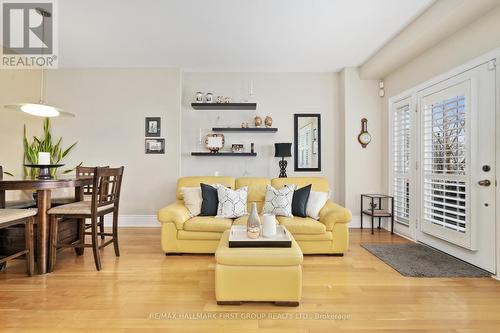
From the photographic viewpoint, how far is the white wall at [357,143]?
471 centimetres

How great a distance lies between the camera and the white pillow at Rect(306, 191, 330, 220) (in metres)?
3.58

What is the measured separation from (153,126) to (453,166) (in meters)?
4.44

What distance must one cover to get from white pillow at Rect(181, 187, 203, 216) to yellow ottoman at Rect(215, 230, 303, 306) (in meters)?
1.59

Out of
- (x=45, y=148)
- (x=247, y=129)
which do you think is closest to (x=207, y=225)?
(x=247, y=129)

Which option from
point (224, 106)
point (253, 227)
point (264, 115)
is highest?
point (224, 106)

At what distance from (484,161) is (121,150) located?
5092 millimetres

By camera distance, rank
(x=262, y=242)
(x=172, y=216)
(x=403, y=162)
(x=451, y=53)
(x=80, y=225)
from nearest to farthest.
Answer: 1. (x=262, y=242)
2. (x=451, y=53)
3. (x=172, y=216)
4. (x=80, y=225)
5. (x=403, y=162)

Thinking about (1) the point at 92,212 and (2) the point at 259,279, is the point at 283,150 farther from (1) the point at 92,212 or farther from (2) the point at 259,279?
(1) the point at 92,212

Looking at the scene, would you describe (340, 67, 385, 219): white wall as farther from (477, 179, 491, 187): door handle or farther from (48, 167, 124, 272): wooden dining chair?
(48, 167, 124, 272): wooden dining chair

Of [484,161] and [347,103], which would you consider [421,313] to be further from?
[347,103]

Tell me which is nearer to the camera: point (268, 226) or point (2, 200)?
point (268, 226)

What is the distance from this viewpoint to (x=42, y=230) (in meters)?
2.76

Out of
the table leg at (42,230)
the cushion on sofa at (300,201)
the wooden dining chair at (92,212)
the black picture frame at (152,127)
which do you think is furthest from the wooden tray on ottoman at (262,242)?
the black picture frame at (152,127)

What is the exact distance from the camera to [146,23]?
3328 millimetres
